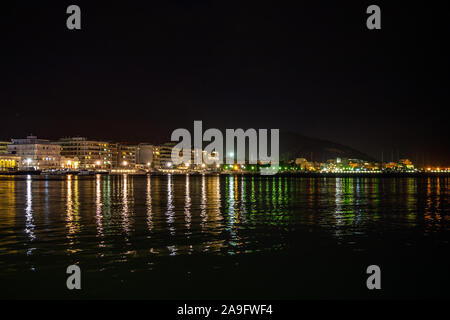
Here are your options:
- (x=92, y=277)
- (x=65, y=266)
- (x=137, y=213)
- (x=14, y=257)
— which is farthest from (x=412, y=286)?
(x=137, y=213)

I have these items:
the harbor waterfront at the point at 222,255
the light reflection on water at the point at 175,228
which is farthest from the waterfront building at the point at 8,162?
the harbor waterfront at the point at 222,255

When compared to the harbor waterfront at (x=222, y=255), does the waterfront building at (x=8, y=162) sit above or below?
above

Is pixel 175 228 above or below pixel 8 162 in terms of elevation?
below

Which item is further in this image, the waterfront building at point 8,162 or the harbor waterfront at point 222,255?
the waterfront building at point 8,162

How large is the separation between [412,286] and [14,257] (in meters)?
13.4

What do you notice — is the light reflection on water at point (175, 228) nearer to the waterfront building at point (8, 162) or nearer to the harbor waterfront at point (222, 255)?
the harbor waterfront at point (222, 255)

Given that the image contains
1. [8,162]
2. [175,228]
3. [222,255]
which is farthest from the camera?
[8,162]

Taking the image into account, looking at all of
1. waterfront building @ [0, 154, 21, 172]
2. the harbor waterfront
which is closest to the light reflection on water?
the harbor waterfront

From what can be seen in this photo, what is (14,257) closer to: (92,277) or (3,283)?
(3,283)

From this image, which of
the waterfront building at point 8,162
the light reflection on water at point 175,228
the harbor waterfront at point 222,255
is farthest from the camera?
the waterfront building at point 8,162

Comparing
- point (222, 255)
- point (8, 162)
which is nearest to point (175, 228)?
point (222, 255)

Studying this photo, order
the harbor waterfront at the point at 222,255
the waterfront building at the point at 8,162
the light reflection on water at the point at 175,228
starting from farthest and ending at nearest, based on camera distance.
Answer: the waterfront building at the point at 8,162 < the light reflection on water at the point at 175,228 < the harbor waterfront at the point at 222,255

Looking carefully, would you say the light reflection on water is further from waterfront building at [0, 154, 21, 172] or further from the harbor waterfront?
waterfront building at [0, 154, 21, 172]

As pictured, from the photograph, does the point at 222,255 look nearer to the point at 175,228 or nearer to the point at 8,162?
the point at 175,228
